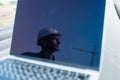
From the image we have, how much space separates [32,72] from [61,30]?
155 mm

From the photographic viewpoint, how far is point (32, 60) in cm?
70

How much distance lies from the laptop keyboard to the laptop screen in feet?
0.17

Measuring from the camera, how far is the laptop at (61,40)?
0.62 metres

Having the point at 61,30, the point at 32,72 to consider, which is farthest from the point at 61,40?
the point at 32,72

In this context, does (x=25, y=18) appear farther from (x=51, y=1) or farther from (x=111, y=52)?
(x=111, y=52)

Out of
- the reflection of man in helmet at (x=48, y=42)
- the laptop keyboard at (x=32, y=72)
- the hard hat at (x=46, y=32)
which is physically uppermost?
the hard hat at (x=46, y=32)

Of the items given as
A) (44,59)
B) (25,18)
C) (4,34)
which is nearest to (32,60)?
(44,59)

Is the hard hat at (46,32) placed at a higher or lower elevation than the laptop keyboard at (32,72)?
higher

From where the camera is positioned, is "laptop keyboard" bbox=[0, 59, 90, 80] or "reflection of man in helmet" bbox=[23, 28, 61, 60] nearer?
"laptop keyboard" bbox=[0, 59, 90, 80]

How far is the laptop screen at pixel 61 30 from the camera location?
0.65 metres

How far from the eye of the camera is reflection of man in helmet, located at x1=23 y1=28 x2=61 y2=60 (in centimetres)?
70

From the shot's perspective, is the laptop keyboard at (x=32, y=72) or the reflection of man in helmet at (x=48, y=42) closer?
the laptop keyboard at (x=32, y=72)

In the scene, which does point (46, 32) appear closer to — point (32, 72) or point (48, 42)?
point (48, 42)

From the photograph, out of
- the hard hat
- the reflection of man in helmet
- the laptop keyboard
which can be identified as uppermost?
the hard hat
